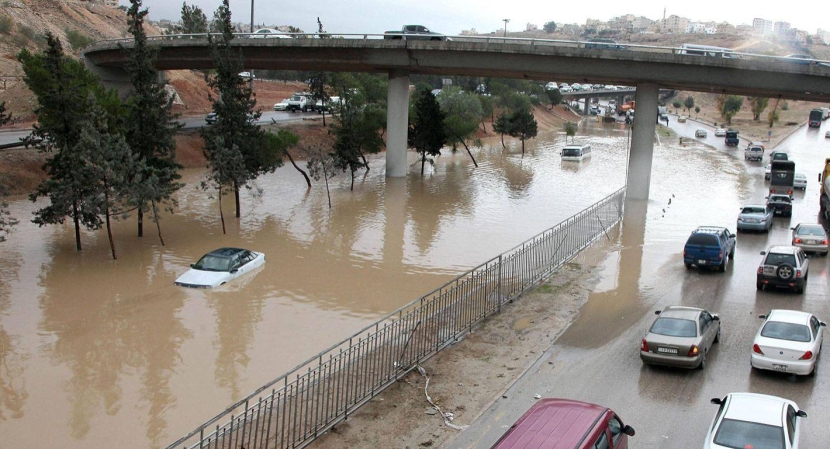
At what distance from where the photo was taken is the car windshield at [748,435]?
9430 mm

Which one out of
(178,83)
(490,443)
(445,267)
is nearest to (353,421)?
(490,443)

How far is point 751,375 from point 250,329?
1192cm

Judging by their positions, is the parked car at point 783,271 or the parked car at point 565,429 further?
the parked car at point 783,271

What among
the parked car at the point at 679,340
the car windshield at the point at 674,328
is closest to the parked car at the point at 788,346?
the parked car at the point at 679,340

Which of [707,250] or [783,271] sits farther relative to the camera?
[707,250]

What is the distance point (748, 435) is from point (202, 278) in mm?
Answer: 17160

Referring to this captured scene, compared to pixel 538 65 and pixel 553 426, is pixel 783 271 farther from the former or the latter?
pixel 538 65

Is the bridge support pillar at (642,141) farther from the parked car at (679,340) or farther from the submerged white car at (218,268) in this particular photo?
the parked car at (679,340)

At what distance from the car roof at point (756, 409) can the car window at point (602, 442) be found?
1.96 m

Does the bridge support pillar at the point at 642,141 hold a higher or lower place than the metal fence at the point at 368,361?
higher

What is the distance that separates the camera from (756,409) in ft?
32.9

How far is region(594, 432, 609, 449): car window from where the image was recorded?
29.8 feet

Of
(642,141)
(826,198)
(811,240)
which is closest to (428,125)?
(642,141)

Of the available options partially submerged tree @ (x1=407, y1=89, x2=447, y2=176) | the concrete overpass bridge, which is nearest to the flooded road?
the concrete overpass bridge
